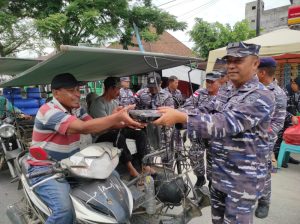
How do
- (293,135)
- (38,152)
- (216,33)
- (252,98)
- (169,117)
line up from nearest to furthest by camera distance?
1. (169,117)
2. (252,98)
3. (38,152)
4. (293,135)
5. (216,33)

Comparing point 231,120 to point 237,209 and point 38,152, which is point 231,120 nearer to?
→ point 237,209

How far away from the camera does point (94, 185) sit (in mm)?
2227

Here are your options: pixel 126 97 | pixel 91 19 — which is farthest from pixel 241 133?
pixel 91 19

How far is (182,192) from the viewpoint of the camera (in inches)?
106

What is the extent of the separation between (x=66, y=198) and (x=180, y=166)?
1.10 m

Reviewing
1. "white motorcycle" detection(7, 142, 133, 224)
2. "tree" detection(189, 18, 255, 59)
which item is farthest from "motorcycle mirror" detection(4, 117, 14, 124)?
"tree" detection(189, 18, 255, 59)

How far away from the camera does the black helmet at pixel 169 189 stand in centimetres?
266

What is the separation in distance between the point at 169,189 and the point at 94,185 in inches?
30.0

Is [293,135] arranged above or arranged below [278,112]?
below

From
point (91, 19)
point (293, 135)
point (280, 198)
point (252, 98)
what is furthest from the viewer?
point (91, 19)

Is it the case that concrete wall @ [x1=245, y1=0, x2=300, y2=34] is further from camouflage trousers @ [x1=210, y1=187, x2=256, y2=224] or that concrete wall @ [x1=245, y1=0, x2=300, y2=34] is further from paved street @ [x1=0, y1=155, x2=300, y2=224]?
camouflage trousers @ [x1=210, y1=187, x2=256, y2=224]

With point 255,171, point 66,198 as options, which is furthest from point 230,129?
point 66,198

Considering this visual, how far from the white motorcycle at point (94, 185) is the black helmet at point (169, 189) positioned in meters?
0.42

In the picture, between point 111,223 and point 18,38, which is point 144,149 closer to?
point 111,223
